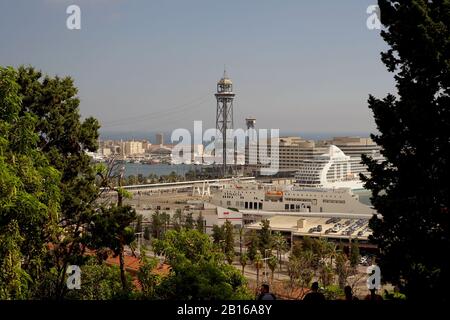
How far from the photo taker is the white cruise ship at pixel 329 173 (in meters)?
42.2

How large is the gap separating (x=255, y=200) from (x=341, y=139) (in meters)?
24.6

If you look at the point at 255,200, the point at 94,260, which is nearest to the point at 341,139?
the point at 255,200

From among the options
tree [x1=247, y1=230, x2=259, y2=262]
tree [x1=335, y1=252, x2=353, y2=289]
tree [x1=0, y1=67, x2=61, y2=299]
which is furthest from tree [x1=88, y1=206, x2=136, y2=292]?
tree [x1=247, y1=230, x2=259, y2=262]

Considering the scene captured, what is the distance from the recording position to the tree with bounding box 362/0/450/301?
490 cm

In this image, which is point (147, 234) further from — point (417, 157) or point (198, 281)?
point (417, 157)

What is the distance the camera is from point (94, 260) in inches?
311

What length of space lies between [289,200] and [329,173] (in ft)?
28.2

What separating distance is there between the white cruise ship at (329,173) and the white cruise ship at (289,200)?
4234mm

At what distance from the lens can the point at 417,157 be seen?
5090mm

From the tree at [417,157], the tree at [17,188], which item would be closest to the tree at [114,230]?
the tree at [17,188]

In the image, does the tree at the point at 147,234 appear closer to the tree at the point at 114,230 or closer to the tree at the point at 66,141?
the tree at the point at 66,141

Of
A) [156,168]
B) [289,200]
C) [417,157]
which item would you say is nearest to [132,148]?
[156,168]
